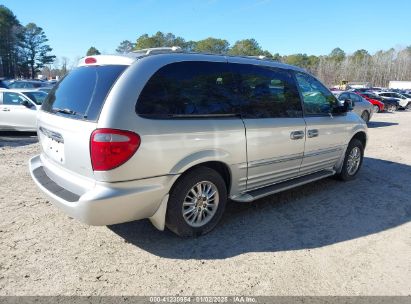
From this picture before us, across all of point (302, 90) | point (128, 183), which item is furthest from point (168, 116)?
point (302, 90)

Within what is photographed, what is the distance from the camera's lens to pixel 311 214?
4512 millimetres

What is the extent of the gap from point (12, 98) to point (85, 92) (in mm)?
8933

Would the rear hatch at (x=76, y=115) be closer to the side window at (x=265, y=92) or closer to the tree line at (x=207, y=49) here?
the side window at (x=265, y=92)

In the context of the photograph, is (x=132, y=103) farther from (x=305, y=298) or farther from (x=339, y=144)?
(x=339, y=144)

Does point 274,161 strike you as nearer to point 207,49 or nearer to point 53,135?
point 53,135

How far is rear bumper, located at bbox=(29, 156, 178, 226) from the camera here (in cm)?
296

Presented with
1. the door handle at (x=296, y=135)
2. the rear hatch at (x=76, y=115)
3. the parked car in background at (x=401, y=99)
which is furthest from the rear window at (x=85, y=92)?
the parked car in background at (x=401, y=99)

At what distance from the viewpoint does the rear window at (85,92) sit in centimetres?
311

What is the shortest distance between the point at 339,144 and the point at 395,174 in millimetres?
A: 2048

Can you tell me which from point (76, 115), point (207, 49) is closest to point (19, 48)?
point (207, 49)

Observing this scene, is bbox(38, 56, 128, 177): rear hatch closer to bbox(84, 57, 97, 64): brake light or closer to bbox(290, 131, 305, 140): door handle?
bbox(84, 57, 97, 64): brake light

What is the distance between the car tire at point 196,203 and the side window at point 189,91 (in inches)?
25.9

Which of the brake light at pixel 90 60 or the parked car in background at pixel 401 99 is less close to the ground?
the brake light at pixel 90 60

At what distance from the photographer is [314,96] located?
16.6ft
